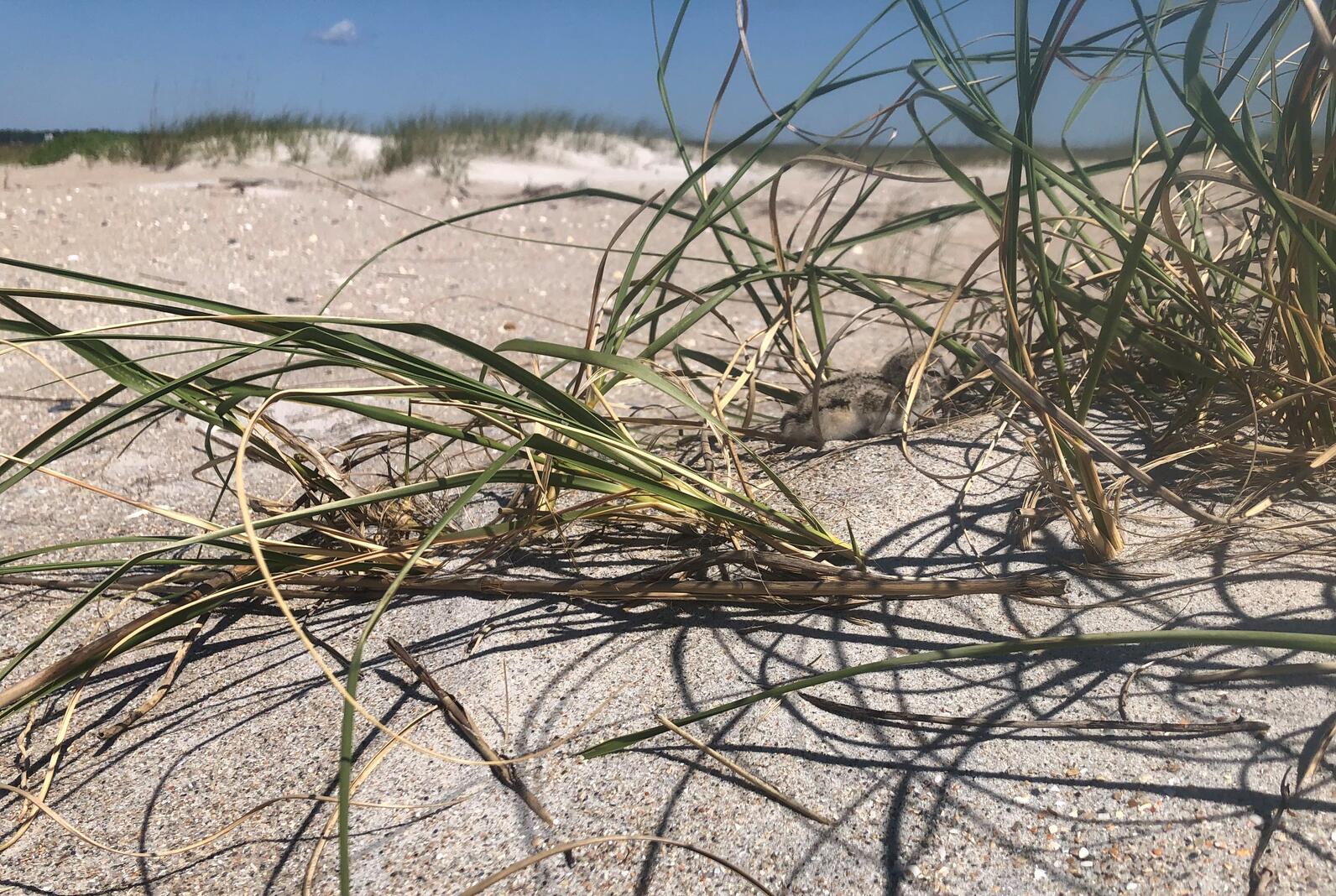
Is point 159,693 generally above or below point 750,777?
below

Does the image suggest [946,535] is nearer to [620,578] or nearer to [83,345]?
[620,578]

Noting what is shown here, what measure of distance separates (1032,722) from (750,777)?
25cm

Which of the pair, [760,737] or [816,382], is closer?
[760,737]

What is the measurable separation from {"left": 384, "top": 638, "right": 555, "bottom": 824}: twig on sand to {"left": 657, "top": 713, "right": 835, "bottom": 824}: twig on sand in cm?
14

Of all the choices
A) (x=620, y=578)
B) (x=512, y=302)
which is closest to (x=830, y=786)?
(x=620, y=578)

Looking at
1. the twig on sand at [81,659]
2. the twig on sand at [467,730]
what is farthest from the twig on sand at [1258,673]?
the twig on sand at [81,659]

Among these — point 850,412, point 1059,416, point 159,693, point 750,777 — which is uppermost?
point 1059,416

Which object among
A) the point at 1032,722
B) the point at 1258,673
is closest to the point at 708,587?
the point at 1032,722

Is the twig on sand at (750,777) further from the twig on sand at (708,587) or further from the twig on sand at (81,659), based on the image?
the twig on sand at (81,659)

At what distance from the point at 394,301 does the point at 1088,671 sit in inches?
138

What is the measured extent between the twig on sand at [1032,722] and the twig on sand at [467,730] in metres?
0.27

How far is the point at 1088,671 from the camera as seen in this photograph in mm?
887

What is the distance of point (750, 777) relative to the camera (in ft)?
2.71

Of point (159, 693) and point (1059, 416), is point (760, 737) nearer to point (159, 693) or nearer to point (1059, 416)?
point (1059, 416)
